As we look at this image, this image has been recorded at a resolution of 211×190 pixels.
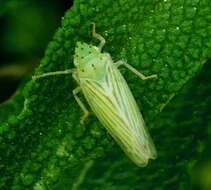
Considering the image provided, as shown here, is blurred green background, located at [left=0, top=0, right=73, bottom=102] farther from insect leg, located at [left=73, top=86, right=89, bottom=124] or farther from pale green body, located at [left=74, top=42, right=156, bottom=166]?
insect leg, located at [left=73, top=86, right=89, bottom=124]

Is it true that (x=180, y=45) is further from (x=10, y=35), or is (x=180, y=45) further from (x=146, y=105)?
(x=10, y=35)

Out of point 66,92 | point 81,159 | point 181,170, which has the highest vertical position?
point 66,92

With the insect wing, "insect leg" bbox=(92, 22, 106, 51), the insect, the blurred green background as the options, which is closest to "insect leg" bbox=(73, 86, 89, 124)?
the insect

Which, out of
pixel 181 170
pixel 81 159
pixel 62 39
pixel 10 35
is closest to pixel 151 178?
pixel 181 170

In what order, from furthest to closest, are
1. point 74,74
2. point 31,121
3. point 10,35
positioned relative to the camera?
point 10,35 < point 74,74 < point 31,121

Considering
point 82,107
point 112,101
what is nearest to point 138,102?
point 82,107

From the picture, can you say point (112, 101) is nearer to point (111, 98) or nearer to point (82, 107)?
point (111, 98)

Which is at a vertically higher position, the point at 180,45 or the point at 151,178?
the point at 180,45
